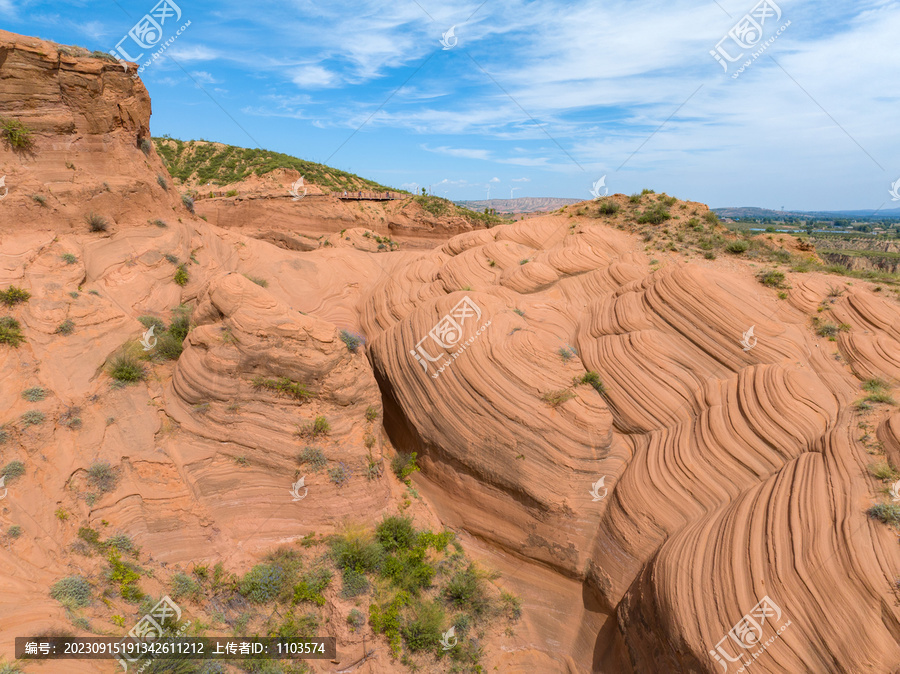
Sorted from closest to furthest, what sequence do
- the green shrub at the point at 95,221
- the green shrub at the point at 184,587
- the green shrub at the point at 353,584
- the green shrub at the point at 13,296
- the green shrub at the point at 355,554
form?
the green shrub at the point at 184,587 → the green shrub at the point at 353,584 → the green shrub at the point at 355,554 → the green shrub at the point at 13,296 → the green shrub at the point at 95,221

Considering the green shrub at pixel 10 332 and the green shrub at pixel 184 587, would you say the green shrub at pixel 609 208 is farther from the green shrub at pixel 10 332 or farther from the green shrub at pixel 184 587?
the green shrub at pixel 10 332

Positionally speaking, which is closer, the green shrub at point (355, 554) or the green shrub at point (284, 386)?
the green shrub at point (355, 554)

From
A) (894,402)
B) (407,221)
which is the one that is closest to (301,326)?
(894,402)

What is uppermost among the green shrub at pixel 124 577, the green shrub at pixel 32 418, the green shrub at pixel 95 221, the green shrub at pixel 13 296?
the green shrub at pixel 95 221

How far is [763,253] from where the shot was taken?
1394 centimetres

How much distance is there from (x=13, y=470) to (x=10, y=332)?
3422 mm

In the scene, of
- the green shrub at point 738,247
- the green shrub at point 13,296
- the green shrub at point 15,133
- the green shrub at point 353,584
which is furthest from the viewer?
the green shrub at point 738,247

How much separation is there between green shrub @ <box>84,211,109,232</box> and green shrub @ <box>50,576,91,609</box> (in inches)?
424

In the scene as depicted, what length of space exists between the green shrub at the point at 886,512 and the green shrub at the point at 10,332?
15873 millimetres

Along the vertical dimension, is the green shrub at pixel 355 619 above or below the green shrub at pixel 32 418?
below

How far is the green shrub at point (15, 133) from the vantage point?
11148mm

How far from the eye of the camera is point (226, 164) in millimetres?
39594

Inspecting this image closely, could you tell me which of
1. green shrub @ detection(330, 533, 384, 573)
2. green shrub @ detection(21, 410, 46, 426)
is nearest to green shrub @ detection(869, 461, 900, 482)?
green shrub @ detection(330, 533, 384, 573)

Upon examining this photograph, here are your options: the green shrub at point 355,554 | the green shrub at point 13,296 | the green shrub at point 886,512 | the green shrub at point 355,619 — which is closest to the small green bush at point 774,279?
the green shrub at point 886,512
